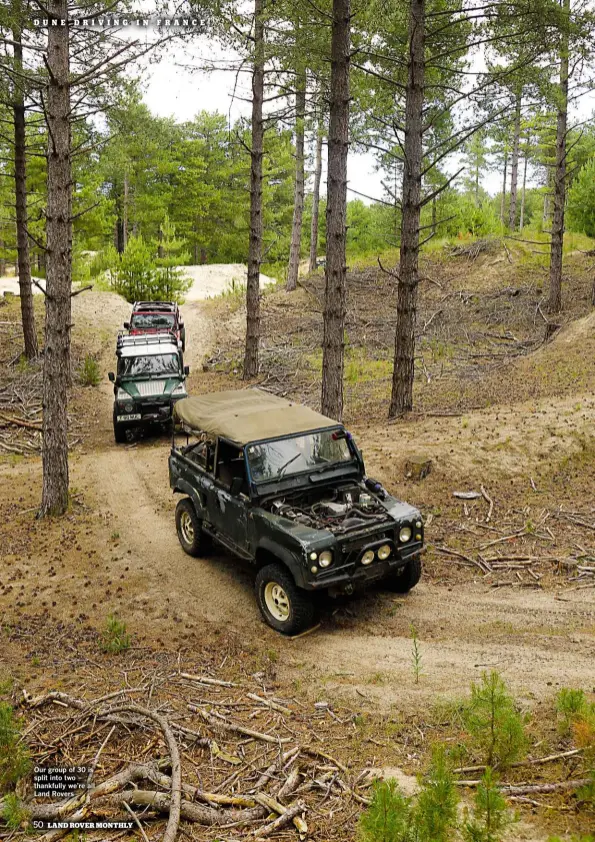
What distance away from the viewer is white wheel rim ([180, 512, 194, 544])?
9.30m

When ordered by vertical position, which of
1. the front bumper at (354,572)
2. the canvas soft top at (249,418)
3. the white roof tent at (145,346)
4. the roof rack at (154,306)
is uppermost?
the roof rack at (154,306)

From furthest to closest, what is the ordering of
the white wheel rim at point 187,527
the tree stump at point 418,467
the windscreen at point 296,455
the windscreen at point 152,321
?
the windscreen at point 152,321, the tree stump at point 418,467, the white wheel rim at point 187,527, the windscreen at point 296,455

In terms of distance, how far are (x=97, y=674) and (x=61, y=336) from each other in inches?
230

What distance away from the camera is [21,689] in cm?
604

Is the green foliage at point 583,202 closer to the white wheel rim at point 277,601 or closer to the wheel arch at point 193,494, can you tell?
the wheel arch at point 193,494

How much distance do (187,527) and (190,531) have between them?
12 centimetres

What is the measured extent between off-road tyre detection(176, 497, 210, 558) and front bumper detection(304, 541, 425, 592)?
2.79 metres

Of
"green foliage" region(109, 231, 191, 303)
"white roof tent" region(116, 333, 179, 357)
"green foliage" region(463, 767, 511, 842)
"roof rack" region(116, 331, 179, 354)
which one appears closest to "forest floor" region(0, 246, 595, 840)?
"green foliage" region(463, 767, 511, 842)

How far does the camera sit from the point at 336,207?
11070mm

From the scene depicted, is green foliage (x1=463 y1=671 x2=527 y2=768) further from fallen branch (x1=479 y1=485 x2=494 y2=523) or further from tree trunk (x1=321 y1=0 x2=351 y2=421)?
tree trunk (x1=321 y1=0 x2=351 y2=421)

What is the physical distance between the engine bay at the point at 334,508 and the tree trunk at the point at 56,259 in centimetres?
→ 485

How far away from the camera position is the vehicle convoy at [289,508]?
6.83m

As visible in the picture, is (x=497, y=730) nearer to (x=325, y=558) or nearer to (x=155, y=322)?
(x=325, y=558)

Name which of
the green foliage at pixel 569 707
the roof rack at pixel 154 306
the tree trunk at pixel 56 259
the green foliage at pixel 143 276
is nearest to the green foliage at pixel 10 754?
the green foliage at pixel 569 707
